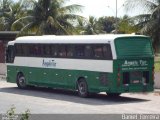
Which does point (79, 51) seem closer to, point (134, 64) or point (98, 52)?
point (98, 52)

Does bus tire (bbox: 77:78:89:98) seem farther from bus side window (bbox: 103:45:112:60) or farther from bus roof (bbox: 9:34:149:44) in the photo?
bus side window (bbox: 103:45:112:60)

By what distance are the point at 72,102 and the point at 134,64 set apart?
9.96ft

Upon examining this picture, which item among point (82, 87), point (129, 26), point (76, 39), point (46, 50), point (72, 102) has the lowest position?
point (72, 102)

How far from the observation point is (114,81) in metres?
20.3

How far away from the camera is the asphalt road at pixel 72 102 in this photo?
57.0 feet

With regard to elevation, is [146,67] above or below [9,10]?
below

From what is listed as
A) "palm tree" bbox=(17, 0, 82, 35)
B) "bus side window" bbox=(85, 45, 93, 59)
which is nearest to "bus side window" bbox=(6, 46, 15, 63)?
→ "bus side window" bbox=(85, 45, 93, 59)

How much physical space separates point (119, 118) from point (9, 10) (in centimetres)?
4949

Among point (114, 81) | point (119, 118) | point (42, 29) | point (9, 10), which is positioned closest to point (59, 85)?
point (114, 81)

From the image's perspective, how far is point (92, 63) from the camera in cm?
2161

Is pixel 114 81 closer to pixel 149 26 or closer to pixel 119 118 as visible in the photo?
pixel 119 118

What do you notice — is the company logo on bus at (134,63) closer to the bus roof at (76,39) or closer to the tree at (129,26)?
the bus roof at (76,39)

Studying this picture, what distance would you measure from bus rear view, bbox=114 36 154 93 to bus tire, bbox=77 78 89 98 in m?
2.06

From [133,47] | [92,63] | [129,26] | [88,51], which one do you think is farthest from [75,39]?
[129,26]
